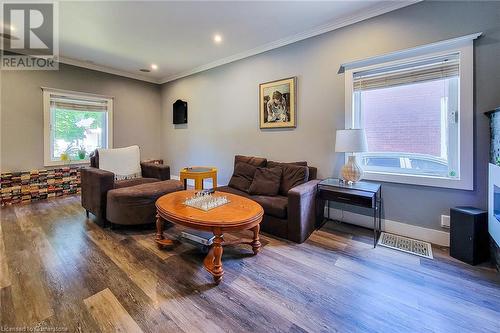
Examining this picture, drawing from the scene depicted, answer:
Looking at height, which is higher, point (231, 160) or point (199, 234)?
point (231, 160)

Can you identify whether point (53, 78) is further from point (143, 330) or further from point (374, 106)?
point (374, 106)

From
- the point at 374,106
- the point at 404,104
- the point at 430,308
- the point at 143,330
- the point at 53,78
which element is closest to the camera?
the point at 143,330

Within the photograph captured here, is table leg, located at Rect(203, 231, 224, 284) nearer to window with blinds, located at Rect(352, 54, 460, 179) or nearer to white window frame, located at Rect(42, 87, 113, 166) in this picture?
window with blinds, located at Rect(352, 54, 460, 179)

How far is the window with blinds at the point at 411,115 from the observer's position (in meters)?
2.24

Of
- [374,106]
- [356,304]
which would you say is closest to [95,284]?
[356,304]

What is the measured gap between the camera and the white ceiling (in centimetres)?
246

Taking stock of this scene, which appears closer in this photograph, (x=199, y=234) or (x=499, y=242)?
(x=499, y=242)

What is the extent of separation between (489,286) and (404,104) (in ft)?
5.87

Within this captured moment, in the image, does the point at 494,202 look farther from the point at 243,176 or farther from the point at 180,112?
the point at 180,112

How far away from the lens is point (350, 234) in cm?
257

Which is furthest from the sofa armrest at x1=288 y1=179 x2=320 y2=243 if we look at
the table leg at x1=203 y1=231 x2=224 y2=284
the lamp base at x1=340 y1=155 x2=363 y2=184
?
the table leg at x1=203 y1=231 x2=224 y2=284

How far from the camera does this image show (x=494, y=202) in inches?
72.4

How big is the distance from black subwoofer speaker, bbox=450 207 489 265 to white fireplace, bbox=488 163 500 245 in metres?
0.06

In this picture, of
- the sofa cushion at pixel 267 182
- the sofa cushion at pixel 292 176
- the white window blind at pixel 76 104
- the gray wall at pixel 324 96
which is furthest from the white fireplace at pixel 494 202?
the white window blind at pixel 76 104
